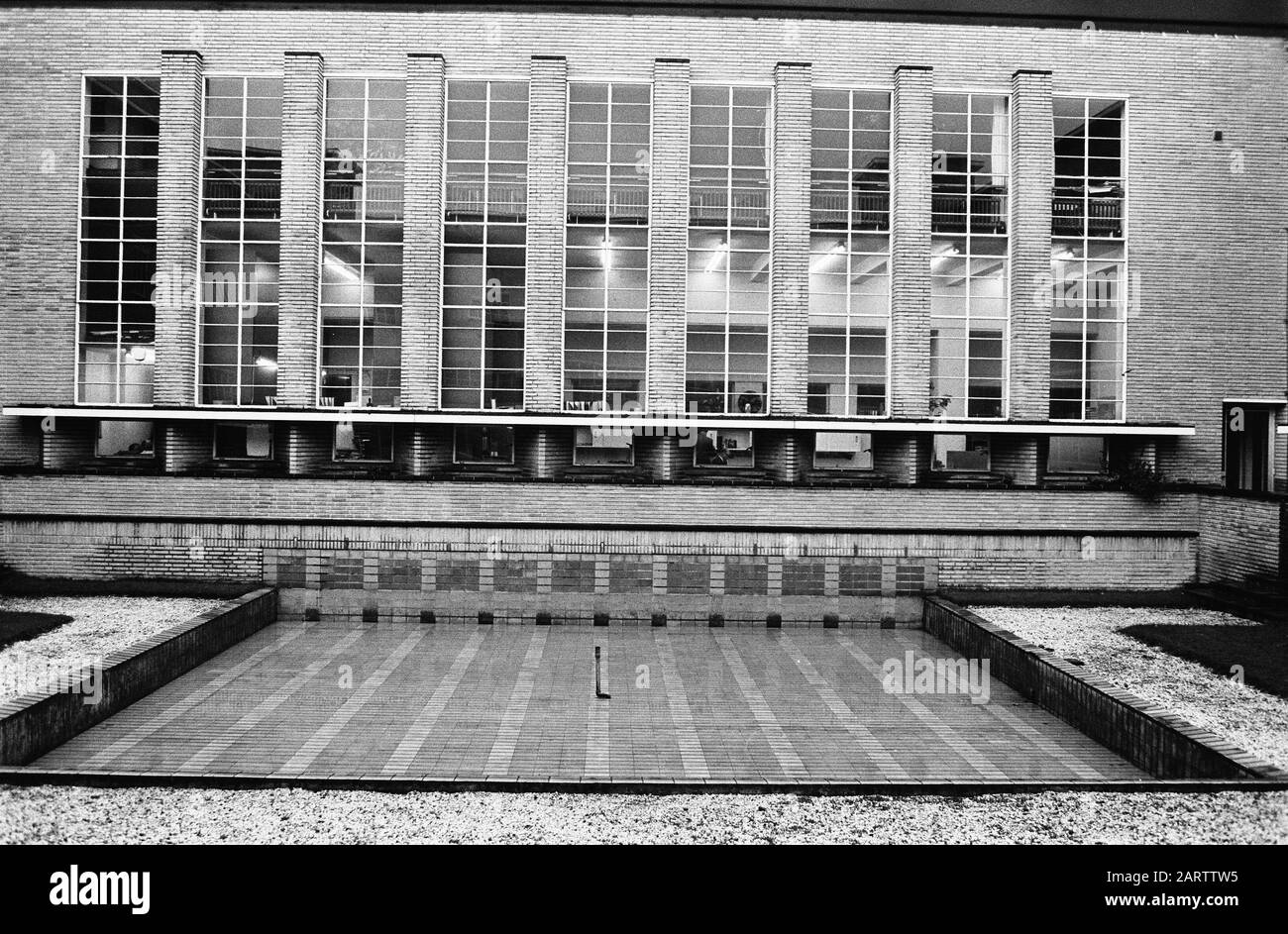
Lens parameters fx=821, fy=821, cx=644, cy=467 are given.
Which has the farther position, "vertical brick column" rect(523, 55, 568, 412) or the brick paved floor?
"vertical brick column" rect(523, 55, 568, 412)

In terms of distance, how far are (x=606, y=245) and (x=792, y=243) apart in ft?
13.3

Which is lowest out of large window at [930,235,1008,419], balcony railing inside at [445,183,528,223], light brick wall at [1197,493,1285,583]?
light brick wall at [1197,493,1285,583]

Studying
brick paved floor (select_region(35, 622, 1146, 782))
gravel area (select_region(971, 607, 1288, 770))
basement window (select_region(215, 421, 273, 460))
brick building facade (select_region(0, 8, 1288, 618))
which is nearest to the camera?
brick paved floor (select_region(35, 622, 1146, 782))

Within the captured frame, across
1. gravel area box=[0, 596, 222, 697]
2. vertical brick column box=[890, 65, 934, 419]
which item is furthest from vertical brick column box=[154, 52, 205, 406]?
vertical brick column box=[890, 65, 934, 419]

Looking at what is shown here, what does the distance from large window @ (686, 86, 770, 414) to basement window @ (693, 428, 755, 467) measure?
54 centimetres

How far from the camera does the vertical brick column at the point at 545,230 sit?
17672 millimetres

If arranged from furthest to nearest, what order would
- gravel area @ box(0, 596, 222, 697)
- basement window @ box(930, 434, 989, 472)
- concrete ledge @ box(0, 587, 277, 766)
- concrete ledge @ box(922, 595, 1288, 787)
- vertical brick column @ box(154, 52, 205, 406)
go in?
basement window @ box(930, 434, 989, 472) → vertical brick column @ box(154, 52, 205, 406) → gravel area @ box(0, 596, 222, 697) → concrete ledge @ box(0, 587, 277, 766) → concrete ledge @ box(922, 595, 1288, 787)

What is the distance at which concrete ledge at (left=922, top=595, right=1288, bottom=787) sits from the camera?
7.83 m

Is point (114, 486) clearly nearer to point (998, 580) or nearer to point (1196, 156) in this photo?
point (998, 580)

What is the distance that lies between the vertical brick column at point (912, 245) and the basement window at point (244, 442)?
13.8m

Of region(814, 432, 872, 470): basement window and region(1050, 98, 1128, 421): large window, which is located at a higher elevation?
region(1050, 98, 1128, 421): large window

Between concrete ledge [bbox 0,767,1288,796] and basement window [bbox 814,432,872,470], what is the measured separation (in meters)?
11.2

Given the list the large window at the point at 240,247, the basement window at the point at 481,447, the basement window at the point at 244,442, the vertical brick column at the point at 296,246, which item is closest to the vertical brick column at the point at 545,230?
the basement window at the point at 481,447

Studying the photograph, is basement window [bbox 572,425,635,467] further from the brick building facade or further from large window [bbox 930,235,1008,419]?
large window [bbox 930,235,1008,419]
